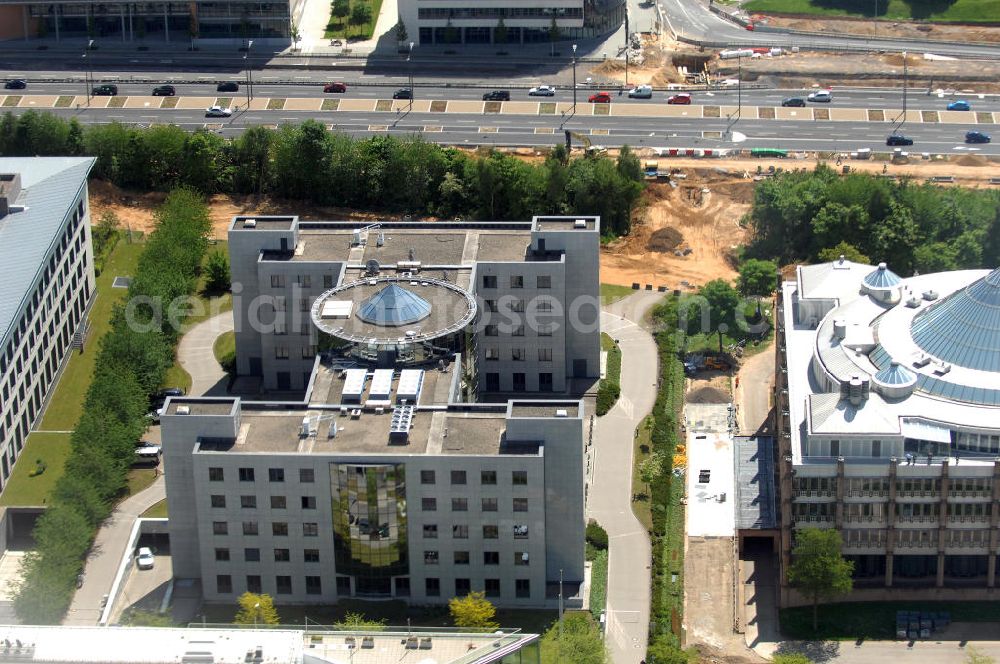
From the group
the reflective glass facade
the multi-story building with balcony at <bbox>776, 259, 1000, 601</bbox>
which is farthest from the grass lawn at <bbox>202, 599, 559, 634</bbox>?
the multi-story building with balcony at <bbox>776, 259, 1000, 601</bbox>

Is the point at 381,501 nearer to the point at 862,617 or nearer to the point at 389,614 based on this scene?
the point at 389,614

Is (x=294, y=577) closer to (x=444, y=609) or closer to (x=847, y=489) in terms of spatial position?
(x=444, y=609)

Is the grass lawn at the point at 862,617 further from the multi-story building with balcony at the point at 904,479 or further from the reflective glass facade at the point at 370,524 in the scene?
the reflective glass facade at the point at 370,524

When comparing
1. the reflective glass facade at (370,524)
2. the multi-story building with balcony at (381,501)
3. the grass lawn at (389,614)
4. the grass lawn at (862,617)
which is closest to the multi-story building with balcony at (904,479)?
the grass lawn at (862,617)

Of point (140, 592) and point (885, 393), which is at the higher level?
point (885, 393)

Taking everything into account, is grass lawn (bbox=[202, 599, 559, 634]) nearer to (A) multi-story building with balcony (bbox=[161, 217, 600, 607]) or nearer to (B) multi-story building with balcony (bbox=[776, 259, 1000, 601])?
(A) multi-story building with balcony (bbox=[161, 217, 600, 607])

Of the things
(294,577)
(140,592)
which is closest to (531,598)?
(294,577)
